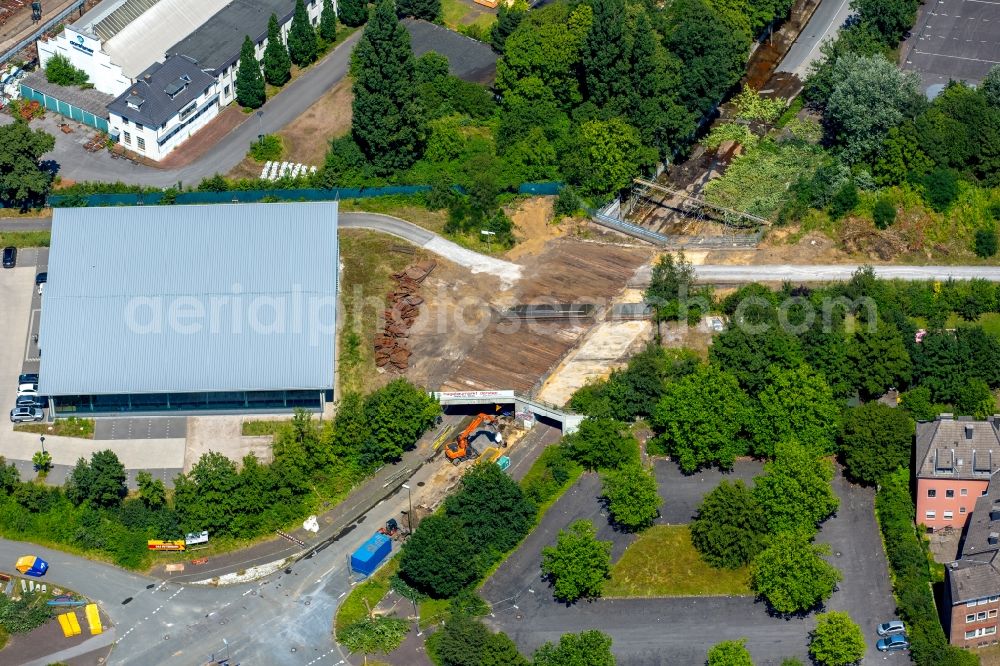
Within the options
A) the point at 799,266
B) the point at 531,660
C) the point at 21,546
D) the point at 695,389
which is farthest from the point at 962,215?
the point at 21,546

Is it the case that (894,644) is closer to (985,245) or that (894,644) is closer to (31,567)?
(985,245)

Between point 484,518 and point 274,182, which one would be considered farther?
point 274,182

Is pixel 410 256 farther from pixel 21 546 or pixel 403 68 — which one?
pixel 21 546

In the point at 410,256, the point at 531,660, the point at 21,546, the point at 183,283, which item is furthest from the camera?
the point at 410,256

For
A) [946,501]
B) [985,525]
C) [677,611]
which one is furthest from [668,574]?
[985,525]

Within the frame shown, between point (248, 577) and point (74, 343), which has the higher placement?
point (74, 343)

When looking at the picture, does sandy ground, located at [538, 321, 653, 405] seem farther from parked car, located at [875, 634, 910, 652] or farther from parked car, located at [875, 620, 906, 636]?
parked car, located at [875, 634, 910, 652]

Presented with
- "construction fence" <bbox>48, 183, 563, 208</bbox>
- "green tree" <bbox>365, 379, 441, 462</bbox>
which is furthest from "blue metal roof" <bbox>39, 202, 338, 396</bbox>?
"construction fence" <bbox>48, 183, 563, 208</bbox>
